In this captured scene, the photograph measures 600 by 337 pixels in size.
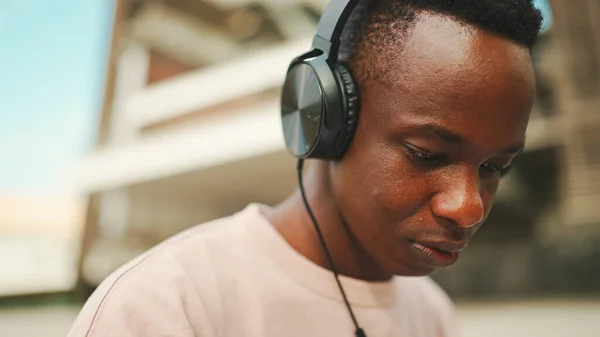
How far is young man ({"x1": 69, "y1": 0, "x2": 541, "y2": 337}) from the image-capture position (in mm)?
660

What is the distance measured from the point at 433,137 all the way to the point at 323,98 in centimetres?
Answer: 16

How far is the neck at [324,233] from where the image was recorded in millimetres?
806

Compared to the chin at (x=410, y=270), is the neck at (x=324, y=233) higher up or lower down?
lower down

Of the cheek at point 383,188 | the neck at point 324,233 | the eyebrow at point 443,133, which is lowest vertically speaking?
the neck at point 324,233

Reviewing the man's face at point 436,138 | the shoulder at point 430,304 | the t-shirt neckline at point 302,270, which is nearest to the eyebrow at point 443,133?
the man's face at point 436,138

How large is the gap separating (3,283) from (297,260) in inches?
58.7

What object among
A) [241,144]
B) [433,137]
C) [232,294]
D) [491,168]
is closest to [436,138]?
[433,137]

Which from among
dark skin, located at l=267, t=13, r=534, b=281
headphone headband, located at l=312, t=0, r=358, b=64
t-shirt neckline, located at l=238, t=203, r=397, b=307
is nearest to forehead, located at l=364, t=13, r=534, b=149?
dark skin, located at l=267, t=13, r=534, b=281

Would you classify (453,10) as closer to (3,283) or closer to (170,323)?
(170,323)

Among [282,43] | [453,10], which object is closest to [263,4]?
[282,43]

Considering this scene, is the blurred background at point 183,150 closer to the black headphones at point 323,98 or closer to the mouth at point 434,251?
the black headphones at point 323,98

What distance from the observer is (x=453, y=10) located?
692mm

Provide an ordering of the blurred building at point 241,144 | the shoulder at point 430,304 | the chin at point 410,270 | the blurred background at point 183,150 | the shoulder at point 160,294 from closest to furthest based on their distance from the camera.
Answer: the shoulder at point 160,294
the chin at point 410,270
the shoulder at point 430,304
the blurred background at point 183,150
the blurred building at point 241,144

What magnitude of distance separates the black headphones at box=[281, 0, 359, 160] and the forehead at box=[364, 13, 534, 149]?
0.18 feet
